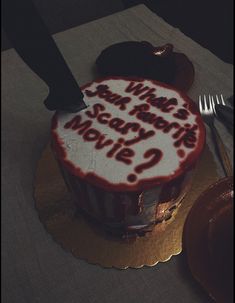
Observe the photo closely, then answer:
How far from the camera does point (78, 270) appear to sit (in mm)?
770

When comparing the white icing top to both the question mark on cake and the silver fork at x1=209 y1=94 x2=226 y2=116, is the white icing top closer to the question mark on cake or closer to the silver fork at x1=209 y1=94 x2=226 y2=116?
the question mark on cake

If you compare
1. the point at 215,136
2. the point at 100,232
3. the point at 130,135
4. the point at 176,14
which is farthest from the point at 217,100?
the point at 176,14

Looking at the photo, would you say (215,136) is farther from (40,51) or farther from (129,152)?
(40,51)

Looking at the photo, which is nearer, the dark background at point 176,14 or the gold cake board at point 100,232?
the gold cake board at point 100,232

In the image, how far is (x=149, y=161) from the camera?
718mm

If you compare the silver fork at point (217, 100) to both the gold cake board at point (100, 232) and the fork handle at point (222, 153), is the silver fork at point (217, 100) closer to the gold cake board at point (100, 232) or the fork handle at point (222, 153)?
the fork handle at point (222, 153)

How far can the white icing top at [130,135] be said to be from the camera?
71 cm

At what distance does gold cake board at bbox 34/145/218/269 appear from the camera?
30.5 inches

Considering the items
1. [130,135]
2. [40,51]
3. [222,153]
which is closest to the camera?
[40,51]

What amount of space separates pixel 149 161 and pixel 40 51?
0.30 meters

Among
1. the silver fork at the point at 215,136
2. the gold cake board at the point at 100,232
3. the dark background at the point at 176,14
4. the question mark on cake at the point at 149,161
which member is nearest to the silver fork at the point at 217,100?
the silver fork at the point at 215,136

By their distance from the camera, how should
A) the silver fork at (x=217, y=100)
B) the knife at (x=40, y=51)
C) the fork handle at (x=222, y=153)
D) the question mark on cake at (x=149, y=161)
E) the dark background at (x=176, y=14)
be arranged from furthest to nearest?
the dark background at (x=176, y=14) → the silver fork at (x=217, y=100) → the fork handle at (x=222, y=153) → the question mark on cake at (x=149, y=161) → the knife at (x=40, y=51)

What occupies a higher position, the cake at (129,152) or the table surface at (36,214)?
the cake at (129,152)

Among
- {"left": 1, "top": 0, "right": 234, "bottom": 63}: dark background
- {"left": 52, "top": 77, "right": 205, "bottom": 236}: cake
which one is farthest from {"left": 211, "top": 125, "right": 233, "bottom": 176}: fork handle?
{"left": 1, "top": 0, "right": 234, "bottom": 63}: dark background
